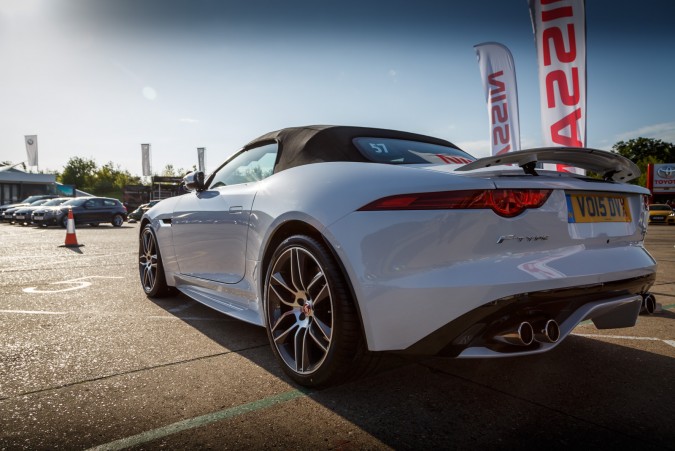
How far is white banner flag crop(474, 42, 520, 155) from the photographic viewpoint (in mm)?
10797

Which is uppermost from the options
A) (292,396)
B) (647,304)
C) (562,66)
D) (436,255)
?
(562,66)

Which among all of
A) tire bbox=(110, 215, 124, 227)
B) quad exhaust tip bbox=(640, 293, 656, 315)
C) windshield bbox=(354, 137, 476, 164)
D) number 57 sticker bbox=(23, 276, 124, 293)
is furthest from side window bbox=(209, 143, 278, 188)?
tire bbox=(110, 215, 124, 227)

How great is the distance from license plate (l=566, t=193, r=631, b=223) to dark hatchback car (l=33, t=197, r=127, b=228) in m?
21.0

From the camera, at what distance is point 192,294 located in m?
3.71

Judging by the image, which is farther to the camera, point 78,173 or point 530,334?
point 78,173

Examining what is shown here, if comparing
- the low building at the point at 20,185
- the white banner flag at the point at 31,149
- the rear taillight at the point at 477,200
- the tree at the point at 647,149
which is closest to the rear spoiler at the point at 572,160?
the rear taillight at the point at 477,200

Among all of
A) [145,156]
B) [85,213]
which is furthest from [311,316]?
[145,156]

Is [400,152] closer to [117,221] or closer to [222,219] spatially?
[222,219]

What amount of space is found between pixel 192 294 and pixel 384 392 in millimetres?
2039

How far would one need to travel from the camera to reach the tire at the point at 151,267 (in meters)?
4.40

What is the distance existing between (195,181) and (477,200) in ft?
8.47

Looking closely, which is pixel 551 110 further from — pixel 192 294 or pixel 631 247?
pixel 192 294

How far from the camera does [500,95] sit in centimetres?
1104

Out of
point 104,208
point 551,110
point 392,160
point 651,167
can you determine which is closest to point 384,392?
point 392,160
